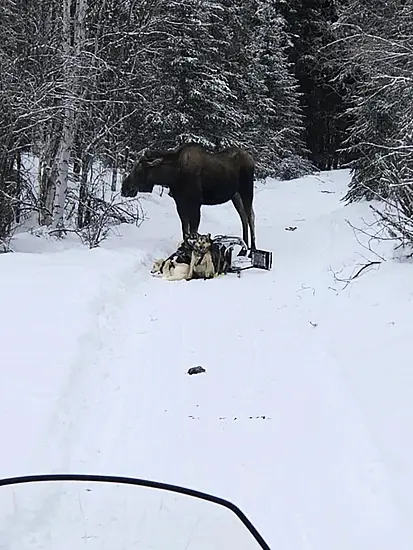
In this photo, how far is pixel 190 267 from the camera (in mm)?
9016

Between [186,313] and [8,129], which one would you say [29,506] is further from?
[8,129]

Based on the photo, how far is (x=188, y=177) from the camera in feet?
33.4

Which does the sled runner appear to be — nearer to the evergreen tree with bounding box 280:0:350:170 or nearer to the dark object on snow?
the dark object on snow

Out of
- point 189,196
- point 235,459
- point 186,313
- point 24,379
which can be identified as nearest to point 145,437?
point 235,459

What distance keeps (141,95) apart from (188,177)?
3.01 m

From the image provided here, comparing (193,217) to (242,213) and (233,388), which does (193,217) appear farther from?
(233,388)

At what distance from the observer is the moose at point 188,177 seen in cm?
1023

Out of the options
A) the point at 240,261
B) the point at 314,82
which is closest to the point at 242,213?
the point at 240,261

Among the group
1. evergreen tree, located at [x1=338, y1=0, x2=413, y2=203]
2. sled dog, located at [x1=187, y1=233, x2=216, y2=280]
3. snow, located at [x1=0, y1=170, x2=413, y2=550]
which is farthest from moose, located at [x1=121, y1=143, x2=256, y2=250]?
evergreen tree, located at [x1=338, y1=0, x2=413, y2=203]

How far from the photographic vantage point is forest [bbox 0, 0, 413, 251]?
978cm

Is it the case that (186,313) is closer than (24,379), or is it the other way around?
(24,379)

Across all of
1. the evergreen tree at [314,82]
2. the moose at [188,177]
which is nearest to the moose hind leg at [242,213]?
the moose at [188,177]

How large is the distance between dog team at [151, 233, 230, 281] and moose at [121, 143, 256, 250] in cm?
96

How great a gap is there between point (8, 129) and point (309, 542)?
8.28m
